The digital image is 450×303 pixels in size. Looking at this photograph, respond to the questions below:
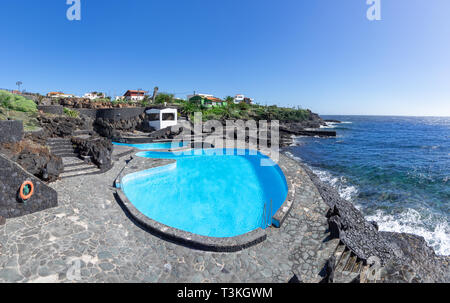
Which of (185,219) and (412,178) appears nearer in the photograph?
(185,219)

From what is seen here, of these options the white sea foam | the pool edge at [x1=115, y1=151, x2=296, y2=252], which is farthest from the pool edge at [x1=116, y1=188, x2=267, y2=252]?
the white sea foam

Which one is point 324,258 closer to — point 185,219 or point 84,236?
point 185,219

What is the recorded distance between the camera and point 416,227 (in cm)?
1024

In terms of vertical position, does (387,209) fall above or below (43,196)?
below

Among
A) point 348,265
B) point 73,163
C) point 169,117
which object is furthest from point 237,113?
point 348,265

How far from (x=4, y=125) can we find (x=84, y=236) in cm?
756

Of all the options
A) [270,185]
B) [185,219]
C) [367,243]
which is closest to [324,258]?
[367,243]

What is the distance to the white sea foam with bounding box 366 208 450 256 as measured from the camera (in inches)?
360

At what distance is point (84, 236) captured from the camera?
621 cm

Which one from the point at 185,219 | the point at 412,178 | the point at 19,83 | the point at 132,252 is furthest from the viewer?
the point at 19,83

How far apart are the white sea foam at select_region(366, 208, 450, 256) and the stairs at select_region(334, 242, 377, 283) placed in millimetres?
5218
